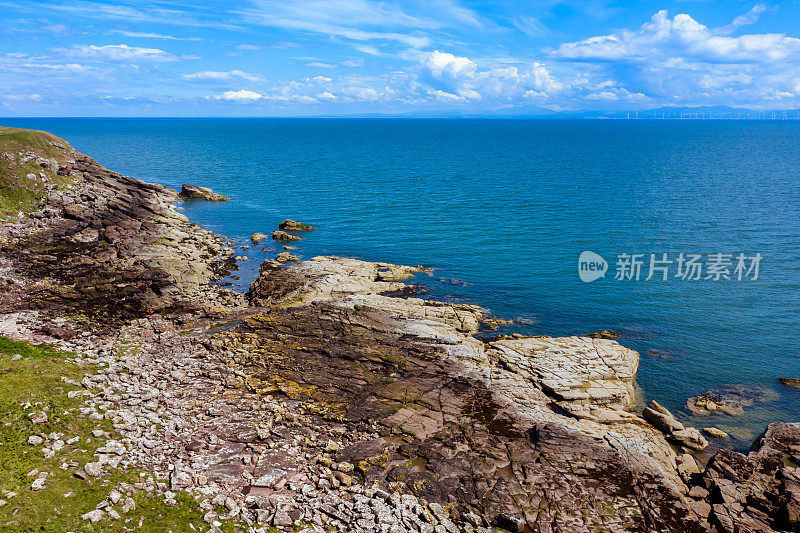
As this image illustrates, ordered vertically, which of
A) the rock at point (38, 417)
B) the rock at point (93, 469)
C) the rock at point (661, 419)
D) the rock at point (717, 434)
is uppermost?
the rock at point (38, 417)

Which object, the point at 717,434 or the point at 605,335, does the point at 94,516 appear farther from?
the point at 605,335

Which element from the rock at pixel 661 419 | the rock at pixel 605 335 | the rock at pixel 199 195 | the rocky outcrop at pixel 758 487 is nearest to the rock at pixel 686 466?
the rocky outcrop at pixel 758 487

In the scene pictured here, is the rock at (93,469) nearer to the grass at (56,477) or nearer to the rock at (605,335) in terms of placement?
the grass at (56,477)

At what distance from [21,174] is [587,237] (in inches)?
3379

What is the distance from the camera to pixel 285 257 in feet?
225

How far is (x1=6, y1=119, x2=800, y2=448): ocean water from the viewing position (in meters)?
44.6

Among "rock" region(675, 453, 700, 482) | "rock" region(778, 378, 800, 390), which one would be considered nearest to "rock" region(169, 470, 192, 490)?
"rock" region(675, 453, 700, 482)

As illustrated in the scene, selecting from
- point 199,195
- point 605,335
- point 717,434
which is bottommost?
point 717,434

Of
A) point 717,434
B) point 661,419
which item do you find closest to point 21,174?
point 661,419

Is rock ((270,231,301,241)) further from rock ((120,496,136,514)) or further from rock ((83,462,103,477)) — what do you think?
rock ((120,496,136,514))

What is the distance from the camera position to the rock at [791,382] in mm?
39144

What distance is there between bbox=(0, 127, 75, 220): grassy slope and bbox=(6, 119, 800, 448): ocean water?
24.2m

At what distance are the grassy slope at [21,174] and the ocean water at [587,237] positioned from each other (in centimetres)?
2420

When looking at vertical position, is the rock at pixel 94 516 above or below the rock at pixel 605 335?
below
